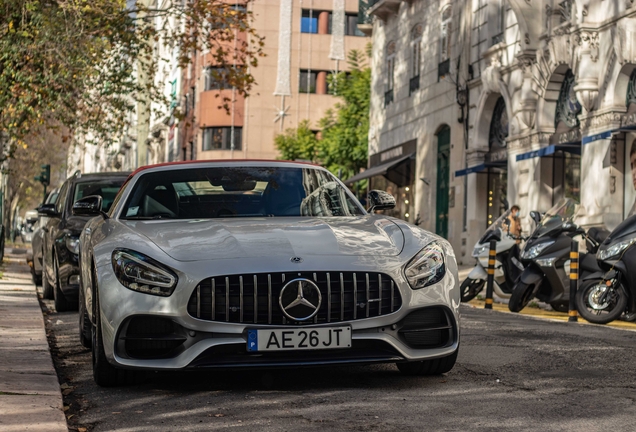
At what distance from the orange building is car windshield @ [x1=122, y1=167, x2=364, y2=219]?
54.2 meters

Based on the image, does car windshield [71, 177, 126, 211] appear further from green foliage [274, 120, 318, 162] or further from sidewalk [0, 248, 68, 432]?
green foliage [274, 120, 318, 162]

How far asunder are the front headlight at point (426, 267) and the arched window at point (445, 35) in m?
26.8

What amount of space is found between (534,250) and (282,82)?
48.7 metres

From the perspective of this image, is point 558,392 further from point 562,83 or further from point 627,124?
point 562,83

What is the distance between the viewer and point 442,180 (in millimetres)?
33625

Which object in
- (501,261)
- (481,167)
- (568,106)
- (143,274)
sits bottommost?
(501,261)

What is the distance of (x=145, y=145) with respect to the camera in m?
94.9

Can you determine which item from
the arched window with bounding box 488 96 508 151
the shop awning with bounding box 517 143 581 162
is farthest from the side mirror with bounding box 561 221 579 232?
the arched window with bounding box 488 96 508 151

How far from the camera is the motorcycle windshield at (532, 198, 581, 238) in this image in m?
13.8

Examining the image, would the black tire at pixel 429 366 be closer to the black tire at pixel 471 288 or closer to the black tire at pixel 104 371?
the black tire at pixel 104 371

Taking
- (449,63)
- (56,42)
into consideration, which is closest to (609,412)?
(56,42)

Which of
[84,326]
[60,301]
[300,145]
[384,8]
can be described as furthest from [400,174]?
[84,326]

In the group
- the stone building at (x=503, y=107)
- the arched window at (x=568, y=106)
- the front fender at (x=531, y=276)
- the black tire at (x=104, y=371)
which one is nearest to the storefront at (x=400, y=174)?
the stone building at (x=503, y=107)

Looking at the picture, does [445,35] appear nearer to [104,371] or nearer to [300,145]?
[300,145]
